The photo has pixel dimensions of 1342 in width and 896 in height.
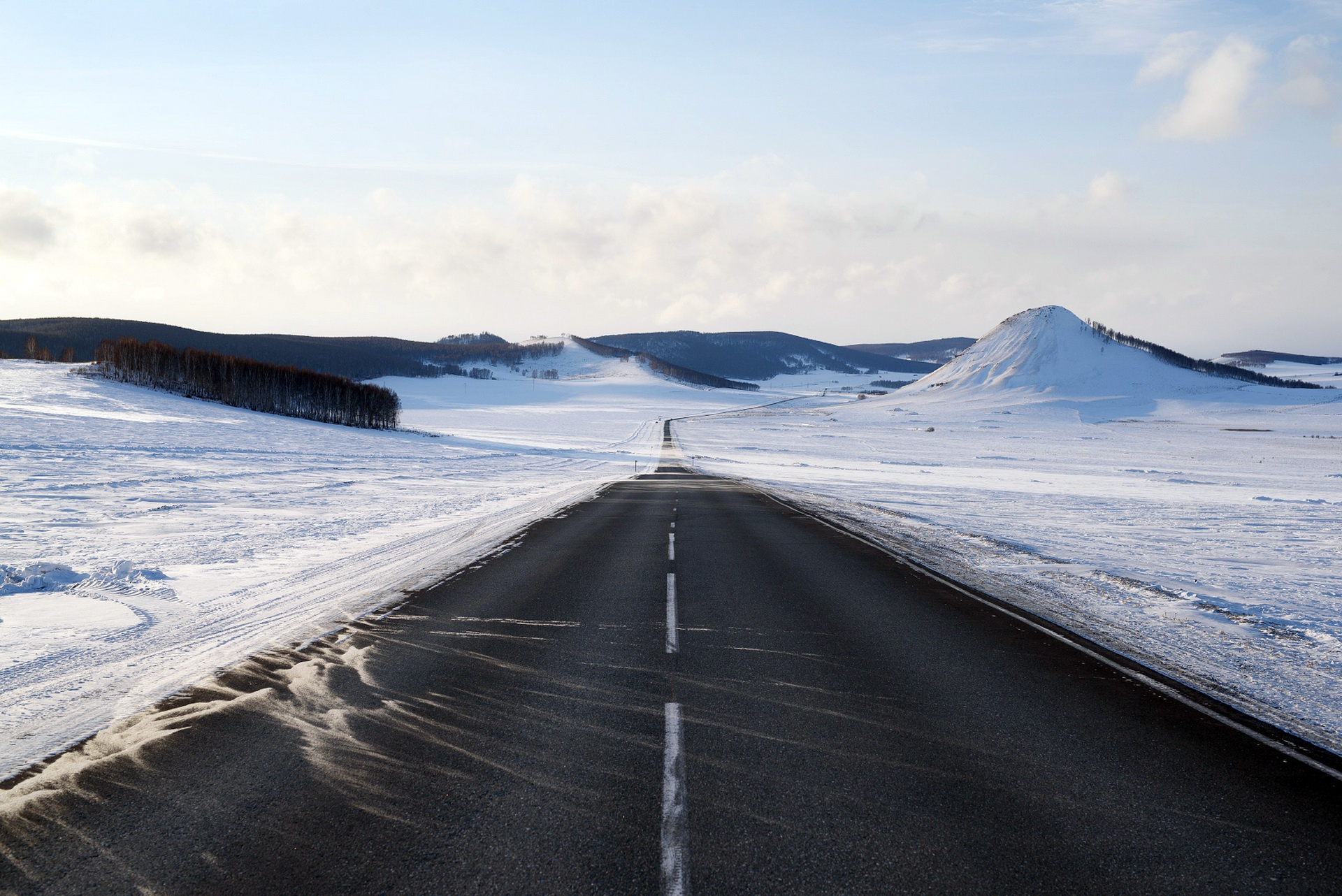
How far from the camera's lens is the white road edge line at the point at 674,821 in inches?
145

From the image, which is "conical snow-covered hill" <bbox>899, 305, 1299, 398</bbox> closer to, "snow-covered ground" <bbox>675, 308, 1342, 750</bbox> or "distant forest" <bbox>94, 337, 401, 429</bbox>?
"snow-covered ground" <bbox>675, 308, 1342, 750</bbox>

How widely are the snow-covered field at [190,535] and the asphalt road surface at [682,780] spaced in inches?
50.8

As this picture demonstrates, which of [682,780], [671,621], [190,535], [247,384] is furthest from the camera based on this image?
[247,384]

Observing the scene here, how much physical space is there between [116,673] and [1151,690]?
9849 mm

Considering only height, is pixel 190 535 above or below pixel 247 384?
below

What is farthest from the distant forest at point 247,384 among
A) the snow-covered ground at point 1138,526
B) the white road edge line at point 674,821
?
the white road edge line at point 674,821

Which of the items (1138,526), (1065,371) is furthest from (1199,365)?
(1138,526)

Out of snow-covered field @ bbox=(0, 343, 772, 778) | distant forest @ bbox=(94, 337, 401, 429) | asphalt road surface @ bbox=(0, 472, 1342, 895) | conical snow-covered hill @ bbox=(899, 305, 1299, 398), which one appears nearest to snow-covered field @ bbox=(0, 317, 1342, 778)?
snow-covered field @ bbox=(0, 343, 772, 778)

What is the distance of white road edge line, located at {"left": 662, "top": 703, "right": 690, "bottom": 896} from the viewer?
3.68 metres

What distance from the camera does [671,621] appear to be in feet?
28.4

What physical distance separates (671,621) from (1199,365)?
221729 mm

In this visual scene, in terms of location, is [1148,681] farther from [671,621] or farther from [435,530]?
[435,530]

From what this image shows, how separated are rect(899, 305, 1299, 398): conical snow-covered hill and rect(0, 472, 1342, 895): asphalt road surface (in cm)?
16925

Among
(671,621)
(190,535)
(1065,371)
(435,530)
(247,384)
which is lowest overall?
(190,535)
